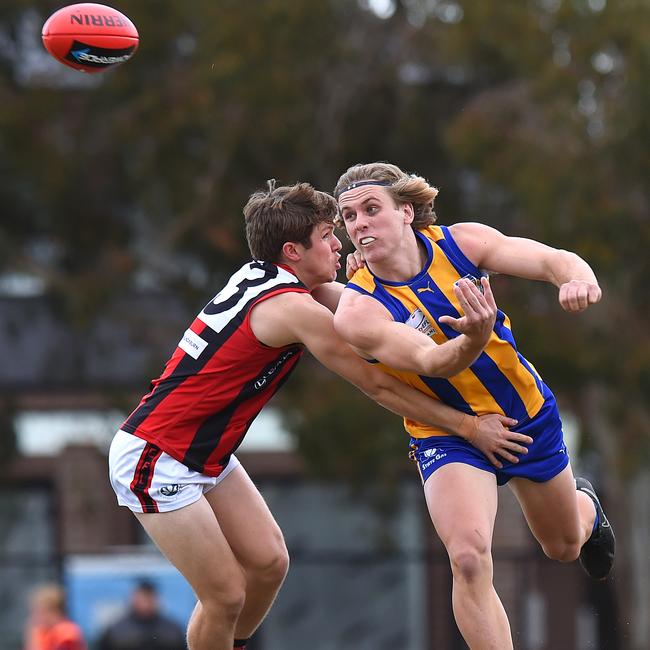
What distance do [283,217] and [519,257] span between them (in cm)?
107

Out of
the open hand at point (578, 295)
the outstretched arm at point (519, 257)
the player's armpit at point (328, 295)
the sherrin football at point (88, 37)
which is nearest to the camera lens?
the open hand at point (578, 295)

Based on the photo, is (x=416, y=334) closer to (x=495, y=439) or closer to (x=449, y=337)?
(x=449, y=337)

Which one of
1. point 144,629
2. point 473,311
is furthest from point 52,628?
point 473,311

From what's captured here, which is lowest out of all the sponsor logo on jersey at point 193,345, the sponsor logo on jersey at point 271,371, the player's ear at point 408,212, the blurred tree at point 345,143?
the blurred tree at point 345,143

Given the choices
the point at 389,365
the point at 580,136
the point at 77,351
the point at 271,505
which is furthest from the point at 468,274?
the point at 271,505

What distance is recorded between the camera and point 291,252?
6.52 metres

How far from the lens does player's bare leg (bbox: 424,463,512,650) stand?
604cm

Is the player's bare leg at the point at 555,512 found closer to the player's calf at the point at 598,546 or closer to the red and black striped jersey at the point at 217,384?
the player's calf at the point at 598,546

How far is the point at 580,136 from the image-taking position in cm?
1519

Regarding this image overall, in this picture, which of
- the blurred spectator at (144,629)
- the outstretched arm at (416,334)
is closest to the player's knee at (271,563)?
the outstretched arm at (416,334)

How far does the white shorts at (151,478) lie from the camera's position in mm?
6336

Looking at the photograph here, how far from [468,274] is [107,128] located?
1089 cm

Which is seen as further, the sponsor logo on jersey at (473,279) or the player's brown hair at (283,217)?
the player's brown hair at (283,217)

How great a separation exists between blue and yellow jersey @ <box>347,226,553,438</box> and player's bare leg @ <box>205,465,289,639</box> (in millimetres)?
830
